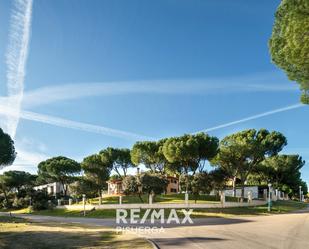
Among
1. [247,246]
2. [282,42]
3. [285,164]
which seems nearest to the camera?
[247,246]

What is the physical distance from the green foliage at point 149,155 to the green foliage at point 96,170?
22.6 feet

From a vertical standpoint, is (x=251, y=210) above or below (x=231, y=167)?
below

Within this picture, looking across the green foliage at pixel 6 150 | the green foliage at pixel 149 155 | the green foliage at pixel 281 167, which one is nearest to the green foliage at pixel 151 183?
the green foliage at pixel 149 155

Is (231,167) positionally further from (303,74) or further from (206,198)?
(303,74)

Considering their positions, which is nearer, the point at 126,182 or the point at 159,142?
the point at 126,182

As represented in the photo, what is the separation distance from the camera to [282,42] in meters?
20.9

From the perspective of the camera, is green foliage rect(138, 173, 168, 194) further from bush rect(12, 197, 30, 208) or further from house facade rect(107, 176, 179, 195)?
bush rect(12, 197, 30, 208)

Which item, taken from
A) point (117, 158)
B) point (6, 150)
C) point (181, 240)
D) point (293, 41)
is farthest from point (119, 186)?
point (293, 41)

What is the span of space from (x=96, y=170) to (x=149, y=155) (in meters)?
10.7

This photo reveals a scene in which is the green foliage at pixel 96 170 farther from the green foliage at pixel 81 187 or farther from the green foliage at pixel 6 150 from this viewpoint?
the green foliage at pixel 6 150

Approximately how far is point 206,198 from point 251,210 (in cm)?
1449

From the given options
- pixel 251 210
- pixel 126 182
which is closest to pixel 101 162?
pixel 126 182

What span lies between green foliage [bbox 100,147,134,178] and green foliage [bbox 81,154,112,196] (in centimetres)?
72

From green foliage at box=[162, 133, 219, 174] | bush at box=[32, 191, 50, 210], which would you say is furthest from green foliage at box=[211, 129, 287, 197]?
bush at box=[32, 191, 50, 210]
